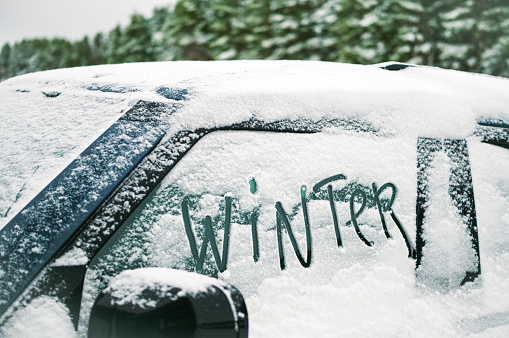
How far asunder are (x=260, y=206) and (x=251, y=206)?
0.08ft

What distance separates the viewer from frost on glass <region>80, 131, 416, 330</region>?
3.49 feet

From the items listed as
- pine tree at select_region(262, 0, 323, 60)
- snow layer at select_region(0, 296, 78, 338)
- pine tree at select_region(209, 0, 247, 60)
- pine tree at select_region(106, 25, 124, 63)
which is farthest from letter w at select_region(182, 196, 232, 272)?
pine tree at select_region(106, 25, 124, 63)

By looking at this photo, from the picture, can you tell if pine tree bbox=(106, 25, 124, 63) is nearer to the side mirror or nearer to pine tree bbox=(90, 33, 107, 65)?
pine tree bbox=(90, 33, 107, 65)

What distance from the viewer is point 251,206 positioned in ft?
3.75

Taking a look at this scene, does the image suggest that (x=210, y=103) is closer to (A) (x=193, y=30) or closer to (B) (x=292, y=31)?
(B) (x=292, y=31)

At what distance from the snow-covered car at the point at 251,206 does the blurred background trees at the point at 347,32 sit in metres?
19.5

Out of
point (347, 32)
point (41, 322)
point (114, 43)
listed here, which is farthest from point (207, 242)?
point (114, 43)

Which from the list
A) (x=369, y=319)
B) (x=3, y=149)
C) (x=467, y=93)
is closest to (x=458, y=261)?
(x=369, y=319)

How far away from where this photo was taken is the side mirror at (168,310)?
0.79m

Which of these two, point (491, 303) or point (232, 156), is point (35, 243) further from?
point (491, 303)

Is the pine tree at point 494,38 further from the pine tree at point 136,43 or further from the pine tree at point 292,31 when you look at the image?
the pine tree at point 136,43

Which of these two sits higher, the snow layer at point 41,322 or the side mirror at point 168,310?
the side mirror at point 168,310

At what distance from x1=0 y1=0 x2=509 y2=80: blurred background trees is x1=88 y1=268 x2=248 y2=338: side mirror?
66.7 ft

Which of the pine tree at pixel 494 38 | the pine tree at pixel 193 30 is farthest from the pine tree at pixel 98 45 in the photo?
the pine tree at pixel 494 38
